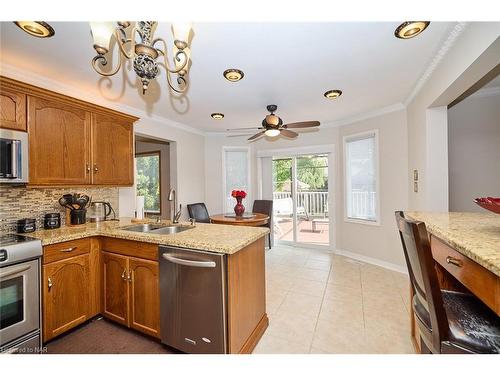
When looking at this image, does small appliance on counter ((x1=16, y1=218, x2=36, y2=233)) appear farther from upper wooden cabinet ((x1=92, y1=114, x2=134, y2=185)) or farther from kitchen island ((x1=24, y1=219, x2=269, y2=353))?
upper wooden cabinet ((x1=92, y1=114, x2=134, y2=185))

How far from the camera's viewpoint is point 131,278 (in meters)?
1.87

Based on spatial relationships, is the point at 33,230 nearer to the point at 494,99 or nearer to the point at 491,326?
the point at 491,326

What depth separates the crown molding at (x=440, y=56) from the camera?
5.30 ft

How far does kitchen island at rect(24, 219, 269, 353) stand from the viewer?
1565 millimetres

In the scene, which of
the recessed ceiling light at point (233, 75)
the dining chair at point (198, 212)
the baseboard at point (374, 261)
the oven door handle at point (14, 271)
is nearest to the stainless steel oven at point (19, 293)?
the oven door handle at point (14, 271)

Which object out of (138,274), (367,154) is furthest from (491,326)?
(367,154)

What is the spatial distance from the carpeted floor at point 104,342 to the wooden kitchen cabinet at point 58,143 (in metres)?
1.36

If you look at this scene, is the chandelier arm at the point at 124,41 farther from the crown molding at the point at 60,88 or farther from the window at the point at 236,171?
the window at the point at 236,171

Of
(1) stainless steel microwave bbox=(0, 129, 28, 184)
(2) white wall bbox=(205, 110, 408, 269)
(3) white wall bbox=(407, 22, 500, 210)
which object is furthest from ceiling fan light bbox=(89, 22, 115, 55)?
(2) white wall bbox=(205, 110, 408, 269)

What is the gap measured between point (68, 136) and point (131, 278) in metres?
1.53

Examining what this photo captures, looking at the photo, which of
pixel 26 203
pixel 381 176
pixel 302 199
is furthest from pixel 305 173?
pixel 26 203

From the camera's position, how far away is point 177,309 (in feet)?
5.32

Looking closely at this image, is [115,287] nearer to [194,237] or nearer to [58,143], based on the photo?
[194,237]

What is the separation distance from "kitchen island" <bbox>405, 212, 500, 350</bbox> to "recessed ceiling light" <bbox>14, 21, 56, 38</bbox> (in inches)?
105
